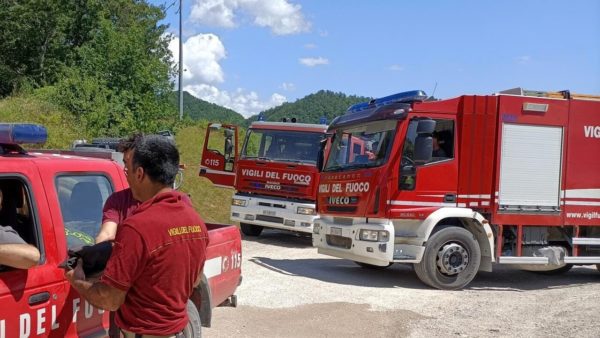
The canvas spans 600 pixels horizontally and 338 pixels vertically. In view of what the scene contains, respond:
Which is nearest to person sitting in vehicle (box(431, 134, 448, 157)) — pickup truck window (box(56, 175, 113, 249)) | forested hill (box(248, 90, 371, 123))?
pickup truck window (box(56, 175, 113, 249))

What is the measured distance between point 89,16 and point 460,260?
2659 centimetres

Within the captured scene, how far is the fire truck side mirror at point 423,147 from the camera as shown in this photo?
848 centimetres

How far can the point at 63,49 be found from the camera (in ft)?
96.8

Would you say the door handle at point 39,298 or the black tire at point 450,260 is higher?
the door handle at point 39,298

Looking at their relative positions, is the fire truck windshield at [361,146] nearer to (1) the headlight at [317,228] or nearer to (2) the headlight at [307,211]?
(1) the headlight at [317,228]

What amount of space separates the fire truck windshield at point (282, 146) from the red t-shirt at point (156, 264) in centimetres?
1034

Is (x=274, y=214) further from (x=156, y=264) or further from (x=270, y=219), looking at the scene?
(x=156, y=264)

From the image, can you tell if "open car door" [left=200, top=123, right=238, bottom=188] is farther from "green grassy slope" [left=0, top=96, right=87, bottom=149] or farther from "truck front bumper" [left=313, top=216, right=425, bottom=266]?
"truck front bumper" [left=313, top=216, right=425, bottom=266]

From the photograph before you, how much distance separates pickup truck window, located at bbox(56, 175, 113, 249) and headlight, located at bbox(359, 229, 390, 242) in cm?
539

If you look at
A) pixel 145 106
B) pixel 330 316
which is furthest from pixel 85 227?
pixel 145 106

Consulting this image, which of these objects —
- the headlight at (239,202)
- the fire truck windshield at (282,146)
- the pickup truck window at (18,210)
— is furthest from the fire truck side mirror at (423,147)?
the pickup truck window at (18,210)

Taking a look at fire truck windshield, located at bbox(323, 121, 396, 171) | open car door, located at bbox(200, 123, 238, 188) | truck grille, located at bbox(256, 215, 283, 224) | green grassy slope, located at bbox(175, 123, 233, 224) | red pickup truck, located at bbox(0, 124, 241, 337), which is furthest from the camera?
green grassy slope, located at bbox(175, 123, 233, 224)

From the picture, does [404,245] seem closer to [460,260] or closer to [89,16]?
[460,260]

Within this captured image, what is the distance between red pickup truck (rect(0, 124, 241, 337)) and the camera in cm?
307
